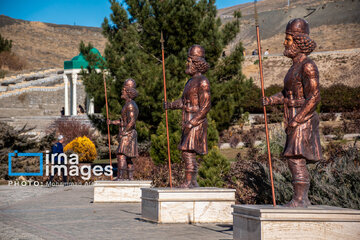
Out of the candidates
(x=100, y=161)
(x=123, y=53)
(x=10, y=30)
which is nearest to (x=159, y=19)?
(x=123, y=53)

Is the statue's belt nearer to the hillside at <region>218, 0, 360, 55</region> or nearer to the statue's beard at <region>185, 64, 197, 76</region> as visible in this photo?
the statue's beard at <region>185, 64, 197, 76</region>

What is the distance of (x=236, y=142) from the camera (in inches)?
1007

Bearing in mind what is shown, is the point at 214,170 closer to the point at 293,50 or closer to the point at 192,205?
the point at 192,205

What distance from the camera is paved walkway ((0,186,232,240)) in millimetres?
7297

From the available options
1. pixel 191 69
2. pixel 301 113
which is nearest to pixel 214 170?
pixel 191 69

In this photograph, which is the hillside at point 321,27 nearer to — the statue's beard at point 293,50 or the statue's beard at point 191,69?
the statue's beard at point 191,69

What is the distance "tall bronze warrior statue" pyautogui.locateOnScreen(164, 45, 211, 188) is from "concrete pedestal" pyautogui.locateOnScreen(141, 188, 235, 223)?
0.40 meters

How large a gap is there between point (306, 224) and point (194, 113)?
11.4 ft

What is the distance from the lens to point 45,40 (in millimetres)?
116125

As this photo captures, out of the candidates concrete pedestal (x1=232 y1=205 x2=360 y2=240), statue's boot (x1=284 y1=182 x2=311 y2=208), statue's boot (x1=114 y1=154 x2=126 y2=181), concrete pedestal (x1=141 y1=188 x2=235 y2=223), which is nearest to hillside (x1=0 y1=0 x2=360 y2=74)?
statue's boot (x1=114 y1=154 x2=126 y2=181)

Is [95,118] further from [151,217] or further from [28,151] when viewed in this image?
[151,217]

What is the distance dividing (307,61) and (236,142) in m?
19.5

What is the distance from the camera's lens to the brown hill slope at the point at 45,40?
319 feet


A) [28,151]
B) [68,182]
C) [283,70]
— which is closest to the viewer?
[68,182]
